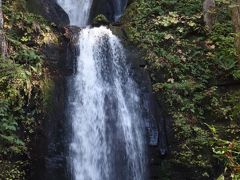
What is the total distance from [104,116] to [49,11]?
472 cm

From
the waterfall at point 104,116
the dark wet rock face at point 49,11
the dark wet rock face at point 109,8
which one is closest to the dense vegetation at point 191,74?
the waterfall at point 104,116

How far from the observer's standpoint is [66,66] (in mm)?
10508

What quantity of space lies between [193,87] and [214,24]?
2.90 m

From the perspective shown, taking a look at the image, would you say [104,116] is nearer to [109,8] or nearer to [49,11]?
[49,11]

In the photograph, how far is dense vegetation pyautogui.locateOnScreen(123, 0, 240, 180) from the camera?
8.94 m

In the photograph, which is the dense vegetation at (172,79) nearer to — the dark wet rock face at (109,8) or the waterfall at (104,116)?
the waterfall at (104,116)

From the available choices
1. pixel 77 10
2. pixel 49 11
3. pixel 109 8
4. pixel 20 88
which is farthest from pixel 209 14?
pixel 20 88

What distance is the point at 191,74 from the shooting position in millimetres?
10586

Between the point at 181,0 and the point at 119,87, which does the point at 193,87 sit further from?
the point at 181,0

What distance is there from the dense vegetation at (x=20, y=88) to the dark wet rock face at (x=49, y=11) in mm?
952

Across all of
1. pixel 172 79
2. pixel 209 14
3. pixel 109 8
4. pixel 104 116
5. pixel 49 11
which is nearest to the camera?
pixel 104 116

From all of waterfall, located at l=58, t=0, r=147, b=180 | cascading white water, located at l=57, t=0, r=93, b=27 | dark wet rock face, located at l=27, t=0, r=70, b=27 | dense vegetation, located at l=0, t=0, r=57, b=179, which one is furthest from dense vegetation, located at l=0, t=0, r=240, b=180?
cascading white water, located at l=57, t=0, r=93, b=27

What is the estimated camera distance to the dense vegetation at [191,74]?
8938 mm

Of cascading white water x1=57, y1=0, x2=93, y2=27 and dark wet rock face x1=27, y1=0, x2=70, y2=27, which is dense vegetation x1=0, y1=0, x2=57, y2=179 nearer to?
dark wet rock face x1=27, y1=0, x2=70, y2=27
